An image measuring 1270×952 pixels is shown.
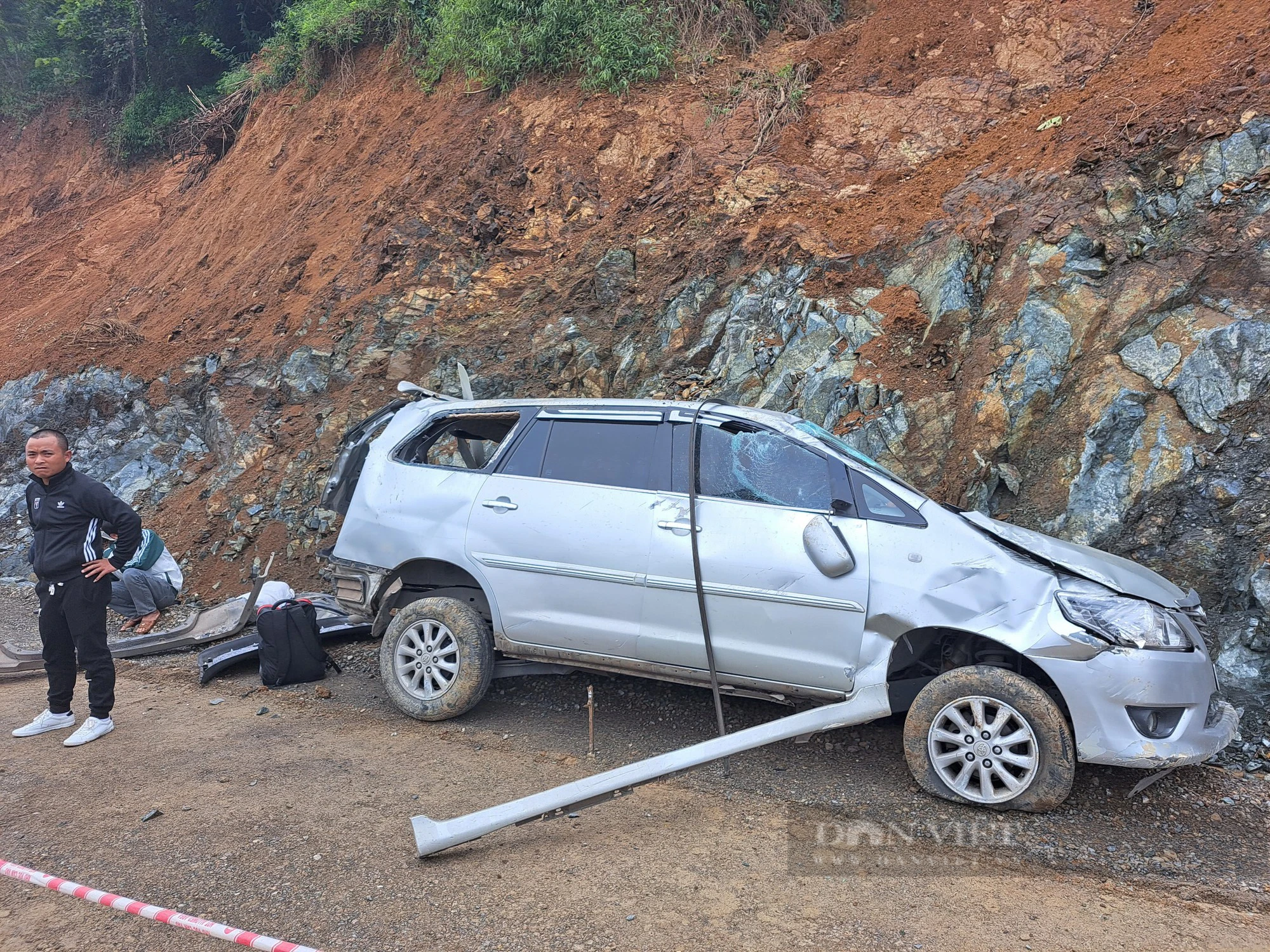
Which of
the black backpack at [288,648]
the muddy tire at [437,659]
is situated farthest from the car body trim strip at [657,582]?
the black backpack at [288,648]

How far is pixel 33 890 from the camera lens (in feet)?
10.8

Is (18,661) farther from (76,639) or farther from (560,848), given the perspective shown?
(560,848)

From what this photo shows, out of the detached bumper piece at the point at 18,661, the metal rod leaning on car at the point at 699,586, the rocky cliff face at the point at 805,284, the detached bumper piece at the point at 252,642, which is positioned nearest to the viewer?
the metal rod leaning on car at the point at 699,586

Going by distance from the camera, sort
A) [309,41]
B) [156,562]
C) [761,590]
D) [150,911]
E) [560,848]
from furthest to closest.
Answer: [309,41], [156,562], [761,590], [560,848], [150,911]

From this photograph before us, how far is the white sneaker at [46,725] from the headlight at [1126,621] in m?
5.82

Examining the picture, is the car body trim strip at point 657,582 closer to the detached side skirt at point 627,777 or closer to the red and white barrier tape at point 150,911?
the detached side skirt at point 627,777

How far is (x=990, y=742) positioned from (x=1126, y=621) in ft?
2.75

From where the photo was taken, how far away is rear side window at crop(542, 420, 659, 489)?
4801 mm

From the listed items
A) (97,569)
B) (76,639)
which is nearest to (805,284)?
(97,569)

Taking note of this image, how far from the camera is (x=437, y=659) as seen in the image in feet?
16.8

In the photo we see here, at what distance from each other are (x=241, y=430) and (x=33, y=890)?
308 inches

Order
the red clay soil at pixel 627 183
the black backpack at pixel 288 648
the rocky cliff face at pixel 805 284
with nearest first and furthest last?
the black backpack at pixel 288 648, the rocky cliff face at pixel 805 284, the red clay soil at pixel 627 183

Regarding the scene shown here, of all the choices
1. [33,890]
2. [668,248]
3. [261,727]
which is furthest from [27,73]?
[33,890]

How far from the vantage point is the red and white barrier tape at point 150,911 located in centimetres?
285
